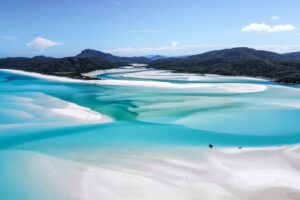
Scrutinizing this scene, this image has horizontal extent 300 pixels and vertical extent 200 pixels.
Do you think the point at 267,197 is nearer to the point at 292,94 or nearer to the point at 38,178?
the point at 38,178

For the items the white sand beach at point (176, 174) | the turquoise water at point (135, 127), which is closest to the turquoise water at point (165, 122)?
the turquoise water at point (135, 127)

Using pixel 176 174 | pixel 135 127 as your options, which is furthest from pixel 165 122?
pixel 176 174

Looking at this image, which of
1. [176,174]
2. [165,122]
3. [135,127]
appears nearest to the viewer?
[176,174]

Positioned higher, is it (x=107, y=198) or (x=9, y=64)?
(x=9, y=64)

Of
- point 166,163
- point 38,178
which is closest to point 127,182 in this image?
point 166,163

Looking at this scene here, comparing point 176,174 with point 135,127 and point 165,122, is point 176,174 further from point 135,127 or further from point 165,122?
point 165,122

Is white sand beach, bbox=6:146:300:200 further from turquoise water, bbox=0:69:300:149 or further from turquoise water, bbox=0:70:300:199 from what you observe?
turquoise water, bbox=0:69:300:149

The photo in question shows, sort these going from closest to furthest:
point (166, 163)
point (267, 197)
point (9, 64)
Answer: point (267, 197), point (166, 163), point (9, 64)

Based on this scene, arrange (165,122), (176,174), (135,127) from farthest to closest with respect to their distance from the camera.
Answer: (165,122)
(135,127)
(176,174)

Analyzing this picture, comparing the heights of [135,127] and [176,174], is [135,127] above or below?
above
